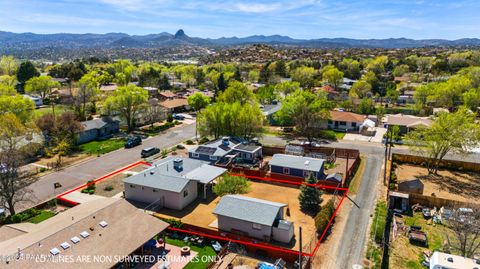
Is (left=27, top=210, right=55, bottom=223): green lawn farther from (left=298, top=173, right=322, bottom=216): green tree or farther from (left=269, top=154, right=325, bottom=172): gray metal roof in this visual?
(left=269, top=154, right=325, bottom=172): gray metal roof

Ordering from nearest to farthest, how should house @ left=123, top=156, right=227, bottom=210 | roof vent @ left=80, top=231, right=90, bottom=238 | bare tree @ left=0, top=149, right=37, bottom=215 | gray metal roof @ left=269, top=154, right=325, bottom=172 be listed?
roof vent @ left=80, top=231, right=90, bottom=238 < bare tree @ left=0, top=149, right=37, bottom=215 < house @ left=123, top=156, right=227, bottom=210 < gray metal roof @ left=269, top=154, right=325, bottom=172

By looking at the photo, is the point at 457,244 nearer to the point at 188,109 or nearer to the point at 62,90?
the point at 188,109

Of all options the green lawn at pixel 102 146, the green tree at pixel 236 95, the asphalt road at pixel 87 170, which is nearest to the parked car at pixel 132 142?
the asphalt road at pixel 87 170

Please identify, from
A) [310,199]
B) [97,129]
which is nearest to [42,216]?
[310,199]

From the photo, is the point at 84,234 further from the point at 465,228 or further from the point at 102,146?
the point at 102,146

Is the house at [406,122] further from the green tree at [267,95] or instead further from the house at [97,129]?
the house at [97,129]

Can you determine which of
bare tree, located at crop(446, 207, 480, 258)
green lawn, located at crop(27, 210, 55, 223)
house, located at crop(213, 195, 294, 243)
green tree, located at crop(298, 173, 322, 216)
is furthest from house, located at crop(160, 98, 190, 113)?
bare tree, located at crop(446, 207, 480, 258)

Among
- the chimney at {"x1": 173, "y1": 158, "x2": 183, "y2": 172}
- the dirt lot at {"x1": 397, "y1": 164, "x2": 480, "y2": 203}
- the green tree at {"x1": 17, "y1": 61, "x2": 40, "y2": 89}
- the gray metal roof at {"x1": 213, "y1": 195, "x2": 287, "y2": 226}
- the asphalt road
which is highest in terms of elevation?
the green tree at {"x1": 17, "y1": 61, "x2": 40, "y2": 89}

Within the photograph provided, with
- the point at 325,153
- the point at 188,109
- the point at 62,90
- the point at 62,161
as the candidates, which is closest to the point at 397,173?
the point at 325,153
